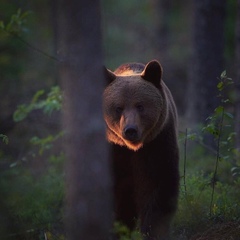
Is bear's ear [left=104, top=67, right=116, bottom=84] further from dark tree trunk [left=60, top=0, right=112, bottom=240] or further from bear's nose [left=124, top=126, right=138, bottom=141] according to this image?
dark tree trunk [left=60, top=0, right=112, bottom=240]

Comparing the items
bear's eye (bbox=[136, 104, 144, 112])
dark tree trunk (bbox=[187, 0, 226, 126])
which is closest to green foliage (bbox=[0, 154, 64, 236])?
bear's eye (bbox=[136, 104, 144, 112])

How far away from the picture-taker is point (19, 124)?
9586 millimetres

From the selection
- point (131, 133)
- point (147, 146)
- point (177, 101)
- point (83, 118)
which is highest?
point (83, 118)

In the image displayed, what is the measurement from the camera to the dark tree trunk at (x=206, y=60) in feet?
32.8

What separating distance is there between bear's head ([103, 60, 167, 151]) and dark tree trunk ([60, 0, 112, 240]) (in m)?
1.12

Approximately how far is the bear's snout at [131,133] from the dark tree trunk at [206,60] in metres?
4.97

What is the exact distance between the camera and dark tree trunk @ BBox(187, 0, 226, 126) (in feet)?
32.8

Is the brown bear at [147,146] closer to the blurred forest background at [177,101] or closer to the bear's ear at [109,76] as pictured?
the bear's ear at [109,76]

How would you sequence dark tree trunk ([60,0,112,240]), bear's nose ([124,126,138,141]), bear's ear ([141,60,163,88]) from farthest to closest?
1. bear's ear ([141,60,163,88])
2. bear's nose ([124,126,138,141])
3. dark tree trunk ([60,0,112,240])

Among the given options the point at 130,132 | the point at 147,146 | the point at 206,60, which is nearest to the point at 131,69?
the point at 147,146

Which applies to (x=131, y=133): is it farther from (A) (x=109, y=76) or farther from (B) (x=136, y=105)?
(A) (x=109, y=76)

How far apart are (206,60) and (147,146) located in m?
4.97

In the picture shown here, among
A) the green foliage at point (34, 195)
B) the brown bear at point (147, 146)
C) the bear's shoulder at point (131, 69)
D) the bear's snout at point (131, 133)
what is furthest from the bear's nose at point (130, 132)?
the green foliage at point (34, 195)

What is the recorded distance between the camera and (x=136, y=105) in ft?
17.6
